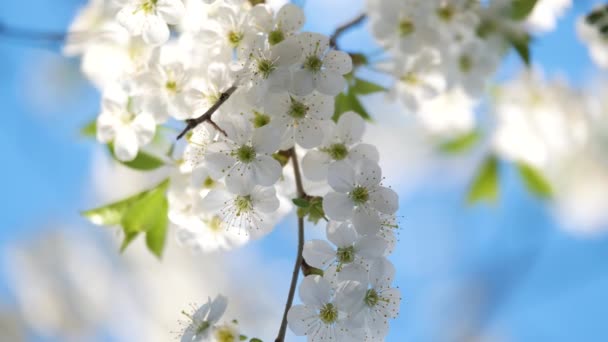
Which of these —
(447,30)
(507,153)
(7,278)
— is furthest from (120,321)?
(447,30)

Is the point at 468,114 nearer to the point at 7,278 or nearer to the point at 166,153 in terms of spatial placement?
the point at 166,153

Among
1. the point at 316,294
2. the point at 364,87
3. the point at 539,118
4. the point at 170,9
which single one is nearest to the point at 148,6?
the point at 170,9

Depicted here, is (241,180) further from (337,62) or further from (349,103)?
(349,103)

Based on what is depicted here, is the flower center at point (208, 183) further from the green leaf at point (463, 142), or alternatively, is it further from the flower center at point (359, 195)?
the green leaf at point (463, 142)

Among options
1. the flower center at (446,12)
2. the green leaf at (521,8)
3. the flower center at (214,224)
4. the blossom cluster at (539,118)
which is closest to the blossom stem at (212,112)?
the flower center at (214,224)

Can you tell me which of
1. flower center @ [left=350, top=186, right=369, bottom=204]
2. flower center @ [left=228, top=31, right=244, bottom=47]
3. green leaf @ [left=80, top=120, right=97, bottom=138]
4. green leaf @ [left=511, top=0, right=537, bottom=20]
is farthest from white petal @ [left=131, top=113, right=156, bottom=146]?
green leaf @ [left=511, top=0, right=537, bottom=20]

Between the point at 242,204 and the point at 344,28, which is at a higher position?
the point at 344,28
